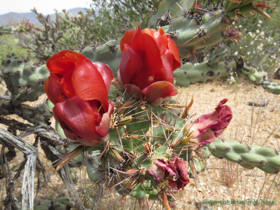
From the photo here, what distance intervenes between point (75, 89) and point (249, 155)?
4.78ft

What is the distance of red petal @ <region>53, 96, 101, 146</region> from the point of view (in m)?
0.54

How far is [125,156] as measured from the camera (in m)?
0.80

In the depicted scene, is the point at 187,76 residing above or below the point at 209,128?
below

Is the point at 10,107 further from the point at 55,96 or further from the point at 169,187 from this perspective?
the point at 169,187

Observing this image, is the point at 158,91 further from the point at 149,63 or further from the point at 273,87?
the point at 273,87

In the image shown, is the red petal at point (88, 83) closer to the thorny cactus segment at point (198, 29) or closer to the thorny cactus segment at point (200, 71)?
the thorny cactus segment at point (198, 29)

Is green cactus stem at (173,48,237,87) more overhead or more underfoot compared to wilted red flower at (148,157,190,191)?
more underfoot

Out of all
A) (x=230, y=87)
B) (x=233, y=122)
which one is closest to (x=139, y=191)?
(x=233, y=122)

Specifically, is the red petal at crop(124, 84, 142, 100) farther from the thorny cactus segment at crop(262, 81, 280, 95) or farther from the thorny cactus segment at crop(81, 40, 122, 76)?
the thorny cactus segment at crop(262, 81, 280, 95)

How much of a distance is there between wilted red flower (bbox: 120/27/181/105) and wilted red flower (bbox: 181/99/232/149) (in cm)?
19

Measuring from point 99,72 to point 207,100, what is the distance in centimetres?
391

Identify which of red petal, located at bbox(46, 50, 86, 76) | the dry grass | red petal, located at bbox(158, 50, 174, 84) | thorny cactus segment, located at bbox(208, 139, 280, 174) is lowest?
the dry grass

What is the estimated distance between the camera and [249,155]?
59.6 inches

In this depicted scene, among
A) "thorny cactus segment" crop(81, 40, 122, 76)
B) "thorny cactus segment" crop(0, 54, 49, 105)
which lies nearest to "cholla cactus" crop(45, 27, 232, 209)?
"thorny cactus segment" crop(81, 40, 122, 76)
